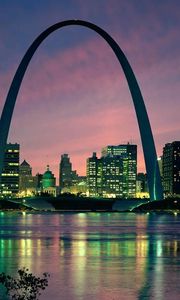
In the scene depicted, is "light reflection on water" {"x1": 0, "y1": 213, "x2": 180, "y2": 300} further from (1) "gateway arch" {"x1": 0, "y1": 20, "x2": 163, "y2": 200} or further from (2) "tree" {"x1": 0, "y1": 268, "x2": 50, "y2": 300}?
(1) "gateway arch" {"x1": 0, "y1": 20, "x2": 163, "y2": 200}

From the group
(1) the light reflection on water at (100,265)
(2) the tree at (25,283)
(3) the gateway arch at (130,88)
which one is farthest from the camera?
(3) the gateway arch at (130,88)

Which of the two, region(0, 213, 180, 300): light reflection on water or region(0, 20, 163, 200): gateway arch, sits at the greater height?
region(0, 20, 163, 200): gateway arch

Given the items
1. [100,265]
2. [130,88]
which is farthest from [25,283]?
[130,88]

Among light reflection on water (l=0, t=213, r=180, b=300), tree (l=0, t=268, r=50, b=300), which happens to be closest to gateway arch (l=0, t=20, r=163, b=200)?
light reflection on water (l=0, t=213, r=180, b=300)

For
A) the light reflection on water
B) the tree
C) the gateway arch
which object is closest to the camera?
the tree

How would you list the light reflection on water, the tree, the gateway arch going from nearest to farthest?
the tree → the light reflection on water → the gateway arch

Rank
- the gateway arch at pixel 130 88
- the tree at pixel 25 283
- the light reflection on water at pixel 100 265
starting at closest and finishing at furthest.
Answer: the tree at pixel 25 283
the light reflection on water at pixel 100 265
the gateway arch at pixel 130 88

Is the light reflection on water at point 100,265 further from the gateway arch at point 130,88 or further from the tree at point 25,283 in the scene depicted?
the gateway arch at point 130,88

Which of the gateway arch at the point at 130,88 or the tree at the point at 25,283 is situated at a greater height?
the gateway arch at the point at 130,88

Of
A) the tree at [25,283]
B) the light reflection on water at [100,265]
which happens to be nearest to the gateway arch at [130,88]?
the light reflection on water at [100,265]

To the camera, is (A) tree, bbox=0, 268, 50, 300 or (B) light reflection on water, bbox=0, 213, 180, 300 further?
(B) light reflection on water, bbox=0, 213, 180, 300

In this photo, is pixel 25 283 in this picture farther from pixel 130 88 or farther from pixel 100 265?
pixel 130 88

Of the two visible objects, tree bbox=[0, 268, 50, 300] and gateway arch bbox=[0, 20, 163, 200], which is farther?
gateway arch bbox=[0, 20, 163, 200]

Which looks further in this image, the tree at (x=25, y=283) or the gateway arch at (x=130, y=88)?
the gateway arch at (x=130, y=88)
